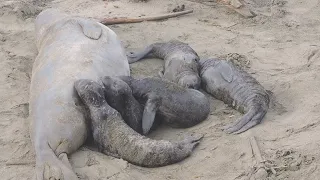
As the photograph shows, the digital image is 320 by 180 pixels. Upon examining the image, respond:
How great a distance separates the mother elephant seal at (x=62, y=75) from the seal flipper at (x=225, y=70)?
1.14 meters

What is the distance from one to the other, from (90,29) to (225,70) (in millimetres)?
1853

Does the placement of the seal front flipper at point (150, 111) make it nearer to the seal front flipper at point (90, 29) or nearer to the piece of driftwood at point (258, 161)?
the piece of driftwood at point (258, 161)

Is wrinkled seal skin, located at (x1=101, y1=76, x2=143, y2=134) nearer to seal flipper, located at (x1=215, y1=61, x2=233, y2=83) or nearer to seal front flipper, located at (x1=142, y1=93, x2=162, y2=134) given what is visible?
seal front flipper, located at (x1=142, y1=93, x2=162, y2=134)

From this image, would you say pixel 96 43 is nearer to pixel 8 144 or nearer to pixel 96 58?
pixel 96 58

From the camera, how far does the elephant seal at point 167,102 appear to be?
18.5 feet

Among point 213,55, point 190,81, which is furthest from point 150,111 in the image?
point 213,55

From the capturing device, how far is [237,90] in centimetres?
611

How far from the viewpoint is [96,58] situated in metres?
6.38

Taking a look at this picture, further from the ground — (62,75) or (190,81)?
(62,75)

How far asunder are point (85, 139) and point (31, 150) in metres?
0.53

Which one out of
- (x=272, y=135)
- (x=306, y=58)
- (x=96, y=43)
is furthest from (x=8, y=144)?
(x=306, y=58)

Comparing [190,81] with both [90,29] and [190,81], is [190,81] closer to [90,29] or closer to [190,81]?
[190,81]

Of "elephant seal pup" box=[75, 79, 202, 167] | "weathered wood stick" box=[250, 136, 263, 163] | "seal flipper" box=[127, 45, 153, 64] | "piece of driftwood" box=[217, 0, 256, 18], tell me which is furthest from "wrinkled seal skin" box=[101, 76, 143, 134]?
"piece of driftwood" box=[217, 0, 256, 18]

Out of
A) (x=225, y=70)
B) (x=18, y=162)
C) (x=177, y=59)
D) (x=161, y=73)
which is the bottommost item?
(x=18, y=162)
